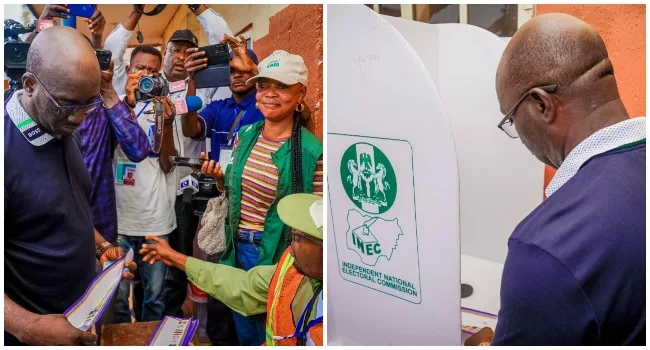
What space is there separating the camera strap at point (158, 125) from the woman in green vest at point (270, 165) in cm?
17

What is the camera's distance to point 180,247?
189 cm

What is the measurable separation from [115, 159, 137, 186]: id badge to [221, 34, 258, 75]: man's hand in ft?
1.57

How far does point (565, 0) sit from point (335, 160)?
1000 mm

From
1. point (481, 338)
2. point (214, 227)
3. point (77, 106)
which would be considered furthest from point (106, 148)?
point (481, 338)

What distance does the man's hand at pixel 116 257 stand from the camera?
1.80 metres

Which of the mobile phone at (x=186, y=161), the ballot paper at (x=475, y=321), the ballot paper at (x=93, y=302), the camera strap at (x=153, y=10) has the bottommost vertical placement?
the ballot paper at (x=475, y=321)

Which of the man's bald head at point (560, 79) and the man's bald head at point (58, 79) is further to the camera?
the man's bald head at point (58, 79)

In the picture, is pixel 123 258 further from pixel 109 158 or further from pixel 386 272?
pixel 386 272

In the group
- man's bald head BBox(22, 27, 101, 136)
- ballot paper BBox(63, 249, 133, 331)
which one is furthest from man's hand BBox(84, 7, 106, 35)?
ballot paper BBox(63, 249, 133, 331)

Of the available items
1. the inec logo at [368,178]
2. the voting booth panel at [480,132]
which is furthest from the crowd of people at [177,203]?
the voting booth panel at [480,132]

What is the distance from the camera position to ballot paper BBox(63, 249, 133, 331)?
1.71m

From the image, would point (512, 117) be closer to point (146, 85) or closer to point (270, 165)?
point (270, 165)

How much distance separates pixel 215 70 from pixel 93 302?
853mm

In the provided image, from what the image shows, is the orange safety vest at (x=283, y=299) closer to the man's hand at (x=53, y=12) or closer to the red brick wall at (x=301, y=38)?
the red brick wall at (x=301, y=38)
